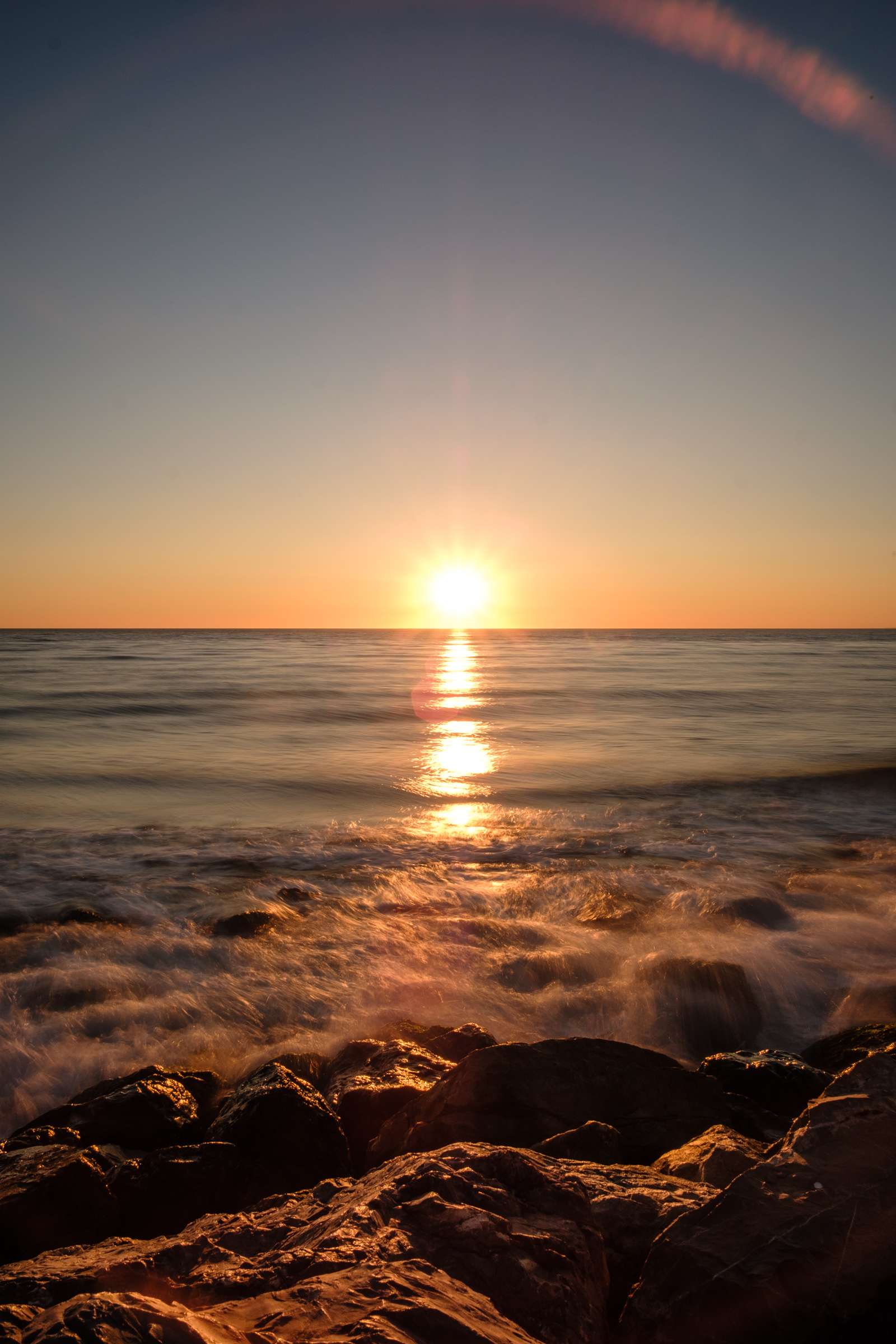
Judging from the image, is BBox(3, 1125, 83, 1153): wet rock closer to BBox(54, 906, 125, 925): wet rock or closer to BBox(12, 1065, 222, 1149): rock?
BBox(12, 1065, 222, 1149): rock

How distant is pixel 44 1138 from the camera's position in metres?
3.51

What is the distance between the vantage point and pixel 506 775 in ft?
46.6

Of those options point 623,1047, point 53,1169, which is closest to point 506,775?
point 623,1047

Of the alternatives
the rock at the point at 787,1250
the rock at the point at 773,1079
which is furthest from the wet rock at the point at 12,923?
→ the rock at the point at 787,1250

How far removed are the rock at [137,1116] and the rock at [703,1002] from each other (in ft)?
10.2

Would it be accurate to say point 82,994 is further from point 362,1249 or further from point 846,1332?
point 846,1332

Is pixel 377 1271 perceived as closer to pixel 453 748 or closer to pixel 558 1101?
pixel 558 1101

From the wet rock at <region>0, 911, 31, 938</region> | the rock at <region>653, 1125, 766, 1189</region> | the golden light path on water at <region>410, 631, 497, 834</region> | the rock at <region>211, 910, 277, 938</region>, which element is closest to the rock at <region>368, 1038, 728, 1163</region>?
the rock at <region>653, 1125, 766, 1189</region>

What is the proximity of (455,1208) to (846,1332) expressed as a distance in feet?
Result: 3.33

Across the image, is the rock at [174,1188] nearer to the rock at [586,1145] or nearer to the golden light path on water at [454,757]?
the rock at [586,1145]

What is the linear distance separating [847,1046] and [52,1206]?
4.16 meters

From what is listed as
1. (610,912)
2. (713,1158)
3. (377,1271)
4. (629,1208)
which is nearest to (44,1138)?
(377,1271)

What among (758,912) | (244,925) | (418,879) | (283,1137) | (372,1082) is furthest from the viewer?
(418,879)

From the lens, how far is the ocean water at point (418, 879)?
17.9 feet
